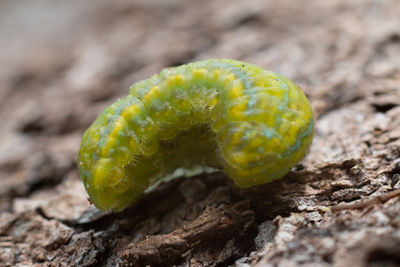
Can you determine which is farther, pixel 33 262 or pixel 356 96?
pixel 356 96

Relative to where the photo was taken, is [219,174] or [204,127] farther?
[219,174]

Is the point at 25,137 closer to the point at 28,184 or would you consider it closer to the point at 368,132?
the point at 28,184

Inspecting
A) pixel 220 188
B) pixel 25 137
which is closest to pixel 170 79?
pixel 220 188

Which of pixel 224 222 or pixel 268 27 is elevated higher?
pixel 268 27

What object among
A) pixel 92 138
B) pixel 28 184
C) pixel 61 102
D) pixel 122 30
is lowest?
pixel 28 184
